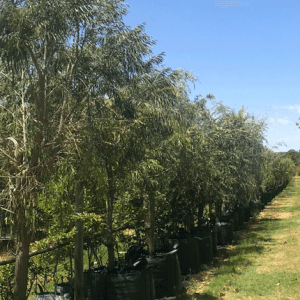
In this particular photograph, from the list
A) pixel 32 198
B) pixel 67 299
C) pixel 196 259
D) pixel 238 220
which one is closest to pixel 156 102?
pixel 32 198

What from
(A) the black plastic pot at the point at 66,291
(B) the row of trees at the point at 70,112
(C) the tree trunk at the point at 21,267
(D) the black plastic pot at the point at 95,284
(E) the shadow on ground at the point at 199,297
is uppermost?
(B) the row of trees at the point at 70,112

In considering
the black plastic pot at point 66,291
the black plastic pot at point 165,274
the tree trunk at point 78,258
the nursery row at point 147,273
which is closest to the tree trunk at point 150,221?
the nursery row at point 147,273

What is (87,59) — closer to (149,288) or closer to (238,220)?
(149,288)

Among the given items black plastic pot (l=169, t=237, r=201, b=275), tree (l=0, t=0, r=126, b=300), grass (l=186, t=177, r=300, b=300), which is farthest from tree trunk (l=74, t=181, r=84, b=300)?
black plastic pot (l=169, t=237, r=201, b=275)

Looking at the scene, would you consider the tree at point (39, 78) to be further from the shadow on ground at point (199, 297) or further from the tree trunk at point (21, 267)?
the shadow on ground at point (199, 297)

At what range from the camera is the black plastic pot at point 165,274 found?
339 inches

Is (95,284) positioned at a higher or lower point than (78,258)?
lower

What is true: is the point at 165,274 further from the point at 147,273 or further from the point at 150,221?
the point at 150,221

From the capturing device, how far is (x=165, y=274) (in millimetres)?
8664

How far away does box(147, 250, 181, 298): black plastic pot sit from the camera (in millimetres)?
8602

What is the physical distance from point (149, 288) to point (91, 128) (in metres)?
3.27

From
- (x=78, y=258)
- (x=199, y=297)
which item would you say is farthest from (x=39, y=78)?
(x=199, y=297)

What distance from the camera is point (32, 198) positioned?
201 inches

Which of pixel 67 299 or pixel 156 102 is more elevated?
pixel 156 102
